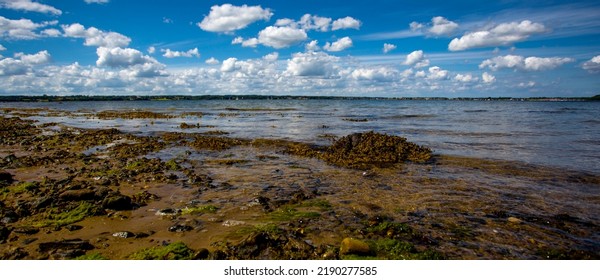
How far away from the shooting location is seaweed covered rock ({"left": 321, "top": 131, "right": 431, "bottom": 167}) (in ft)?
54.1

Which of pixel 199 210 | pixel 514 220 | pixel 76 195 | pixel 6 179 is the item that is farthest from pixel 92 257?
pixel 514 220

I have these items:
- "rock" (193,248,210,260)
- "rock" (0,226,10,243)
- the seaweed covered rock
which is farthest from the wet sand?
the seaweed covered rock

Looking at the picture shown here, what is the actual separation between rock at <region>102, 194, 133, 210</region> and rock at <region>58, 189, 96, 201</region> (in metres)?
0.93

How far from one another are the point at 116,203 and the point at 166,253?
138 inches

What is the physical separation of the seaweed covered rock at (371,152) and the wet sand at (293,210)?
2.32 ft

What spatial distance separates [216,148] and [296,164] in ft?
23.9

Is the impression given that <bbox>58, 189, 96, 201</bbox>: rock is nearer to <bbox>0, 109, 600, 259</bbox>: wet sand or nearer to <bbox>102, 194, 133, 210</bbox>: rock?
<bbox>0, 109, 600, 259</bbox>: wet sand

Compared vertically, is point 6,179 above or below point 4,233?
above

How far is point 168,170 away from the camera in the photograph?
1421cm

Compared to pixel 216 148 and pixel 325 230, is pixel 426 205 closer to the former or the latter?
pixel 325 230

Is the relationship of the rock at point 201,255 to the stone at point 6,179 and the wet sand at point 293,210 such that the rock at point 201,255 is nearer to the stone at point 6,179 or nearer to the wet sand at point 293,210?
the wet sand at point 293,210

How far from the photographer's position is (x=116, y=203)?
8.98 m

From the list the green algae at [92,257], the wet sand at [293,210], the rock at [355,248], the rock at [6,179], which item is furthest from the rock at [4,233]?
the rock at [355,248]

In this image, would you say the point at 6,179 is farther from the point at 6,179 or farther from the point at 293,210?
the point at 293,210
